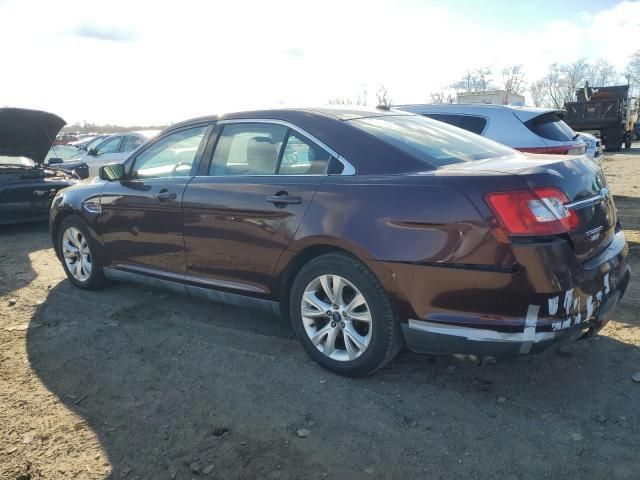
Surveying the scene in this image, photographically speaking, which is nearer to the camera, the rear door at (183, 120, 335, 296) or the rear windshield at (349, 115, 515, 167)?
the rear windshield at (349, 115, 515, 167)

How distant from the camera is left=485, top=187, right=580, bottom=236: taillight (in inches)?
103

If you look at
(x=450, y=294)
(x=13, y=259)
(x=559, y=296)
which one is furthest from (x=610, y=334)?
(x=13, y=259)

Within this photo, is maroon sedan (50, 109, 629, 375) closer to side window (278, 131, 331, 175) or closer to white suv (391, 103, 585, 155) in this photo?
side window (278, 131, 331, 175)

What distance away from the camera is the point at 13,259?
6637mm

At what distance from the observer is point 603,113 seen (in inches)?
934

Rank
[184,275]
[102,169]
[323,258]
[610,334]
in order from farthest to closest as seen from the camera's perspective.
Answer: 1. [102,169]
2. [184,275]
3. [610,334]
4. [323,258]

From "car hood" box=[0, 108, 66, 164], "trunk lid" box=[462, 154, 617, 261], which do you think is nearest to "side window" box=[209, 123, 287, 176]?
"trunk lid" box=[462, 154, 617, 261]

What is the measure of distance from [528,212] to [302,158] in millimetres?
1470

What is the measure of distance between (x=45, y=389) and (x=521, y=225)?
2990 mm

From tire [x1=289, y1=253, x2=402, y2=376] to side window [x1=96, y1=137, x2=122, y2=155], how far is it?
1003 cm

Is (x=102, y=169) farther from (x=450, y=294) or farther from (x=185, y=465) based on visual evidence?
(x=450, y=294)

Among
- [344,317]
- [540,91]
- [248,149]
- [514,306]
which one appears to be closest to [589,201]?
[514,306]

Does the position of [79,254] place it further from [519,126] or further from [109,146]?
[109,146]

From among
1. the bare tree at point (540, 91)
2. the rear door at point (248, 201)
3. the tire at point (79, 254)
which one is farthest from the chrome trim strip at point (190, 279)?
the bare tree at point (540, 91)
